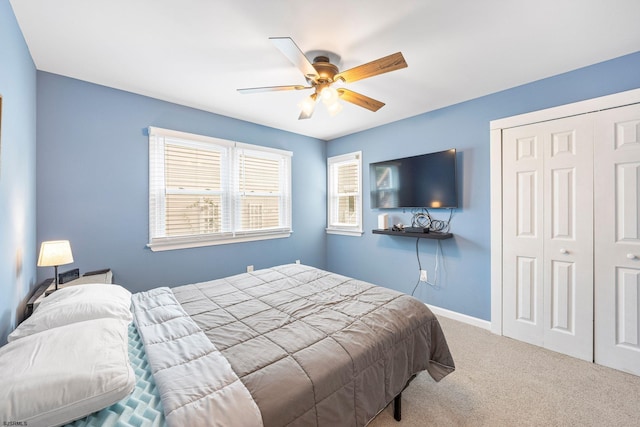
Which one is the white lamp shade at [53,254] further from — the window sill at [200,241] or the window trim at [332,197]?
→ the window trim at [332,197]

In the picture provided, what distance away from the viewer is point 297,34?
1813 millimetres

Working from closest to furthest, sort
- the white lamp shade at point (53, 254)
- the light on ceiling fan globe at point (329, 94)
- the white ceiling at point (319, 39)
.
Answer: the white ceiling at point (319, 39) < the white lamp shade at point (53, 254) < the light on ceiling fan globe at point (329, 94)

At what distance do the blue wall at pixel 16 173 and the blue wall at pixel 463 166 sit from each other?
3.57 meters

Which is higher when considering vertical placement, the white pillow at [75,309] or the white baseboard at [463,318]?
the white pillow at [75,309]

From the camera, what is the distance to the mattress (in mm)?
843

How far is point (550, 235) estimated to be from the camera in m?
2.42

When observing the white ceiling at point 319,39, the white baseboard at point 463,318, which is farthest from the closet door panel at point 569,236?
the white ceiling at point 319,39

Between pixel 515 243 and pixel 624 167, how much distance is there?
0.98 m

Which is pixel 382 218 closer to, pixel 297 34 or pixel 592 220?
pixel 592 220

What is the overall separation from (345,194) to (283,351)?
3.36m

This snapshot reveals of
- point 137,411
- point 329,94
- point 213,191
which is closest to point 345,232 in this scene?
point 213,191

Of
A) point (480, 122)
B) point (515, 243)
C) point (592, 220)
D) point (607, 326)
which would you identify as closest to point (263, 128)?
point (480, 122)

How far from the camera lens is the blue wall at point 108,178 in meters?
2.31

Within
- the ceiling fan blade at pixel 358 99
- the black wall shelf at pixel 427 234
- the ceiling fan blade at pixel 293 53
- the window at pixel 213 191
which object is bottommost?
the black wall shelf at pixel 427 234
